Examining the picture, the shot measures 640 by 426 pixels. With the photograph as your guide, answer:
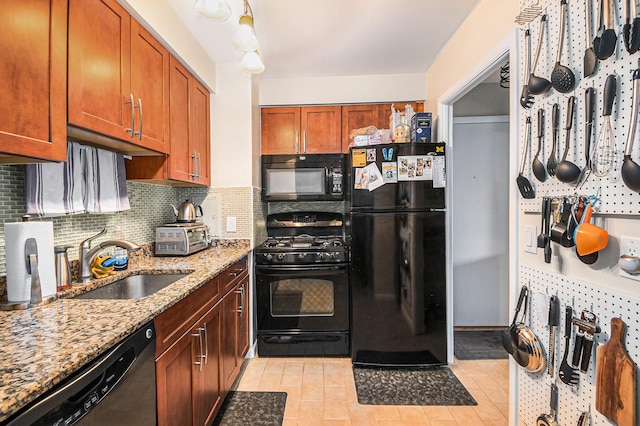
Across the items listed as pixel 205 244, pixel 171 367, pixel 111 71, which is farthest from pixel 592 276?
pixel 205 244

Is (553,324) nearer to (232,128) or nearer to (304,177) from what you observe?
(304,177)

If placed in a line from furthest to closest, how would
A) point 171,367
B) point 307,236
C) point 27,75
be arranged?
point 307,236
point 171,367
point 27,75

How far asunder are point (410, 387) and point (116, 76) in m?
2.56

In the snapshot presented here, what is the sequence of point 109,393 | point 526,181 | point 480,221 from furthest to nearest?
point 480,221
point 526,181
point 109,393

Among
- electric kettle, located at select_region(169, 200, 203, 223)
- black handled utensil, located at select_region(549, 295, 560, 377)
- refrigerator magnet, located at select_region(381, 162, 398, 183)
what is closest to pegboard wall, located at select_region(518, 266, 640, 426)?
black handled utensil, located at select_region(549, 295, 560, 377)

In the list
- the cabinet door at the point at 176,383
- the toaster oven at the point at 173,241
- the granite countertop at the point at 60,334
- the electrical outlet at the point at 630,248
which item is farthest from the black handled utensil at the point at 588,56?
the toaster oven at the point at 173,241

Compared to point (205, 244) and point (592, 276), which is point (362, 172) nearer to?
point (205, 244)

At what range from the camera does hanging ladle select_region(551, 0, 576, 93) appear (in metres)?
1.08

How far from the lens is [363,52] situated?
245 cm

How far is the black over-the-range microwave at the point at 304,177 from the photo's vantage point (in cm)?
281

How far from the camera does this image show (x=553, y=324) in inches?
45.4

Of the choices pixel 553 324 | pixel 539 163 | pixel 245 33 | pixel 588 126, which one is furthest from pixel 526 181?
pixel 245 33

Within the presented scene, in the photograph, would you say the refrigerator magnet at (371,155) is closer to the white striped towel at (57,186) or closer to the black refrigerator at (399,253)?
the black refrigerator at (399,253)

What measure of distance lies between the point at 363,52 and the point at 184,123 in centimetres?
151
